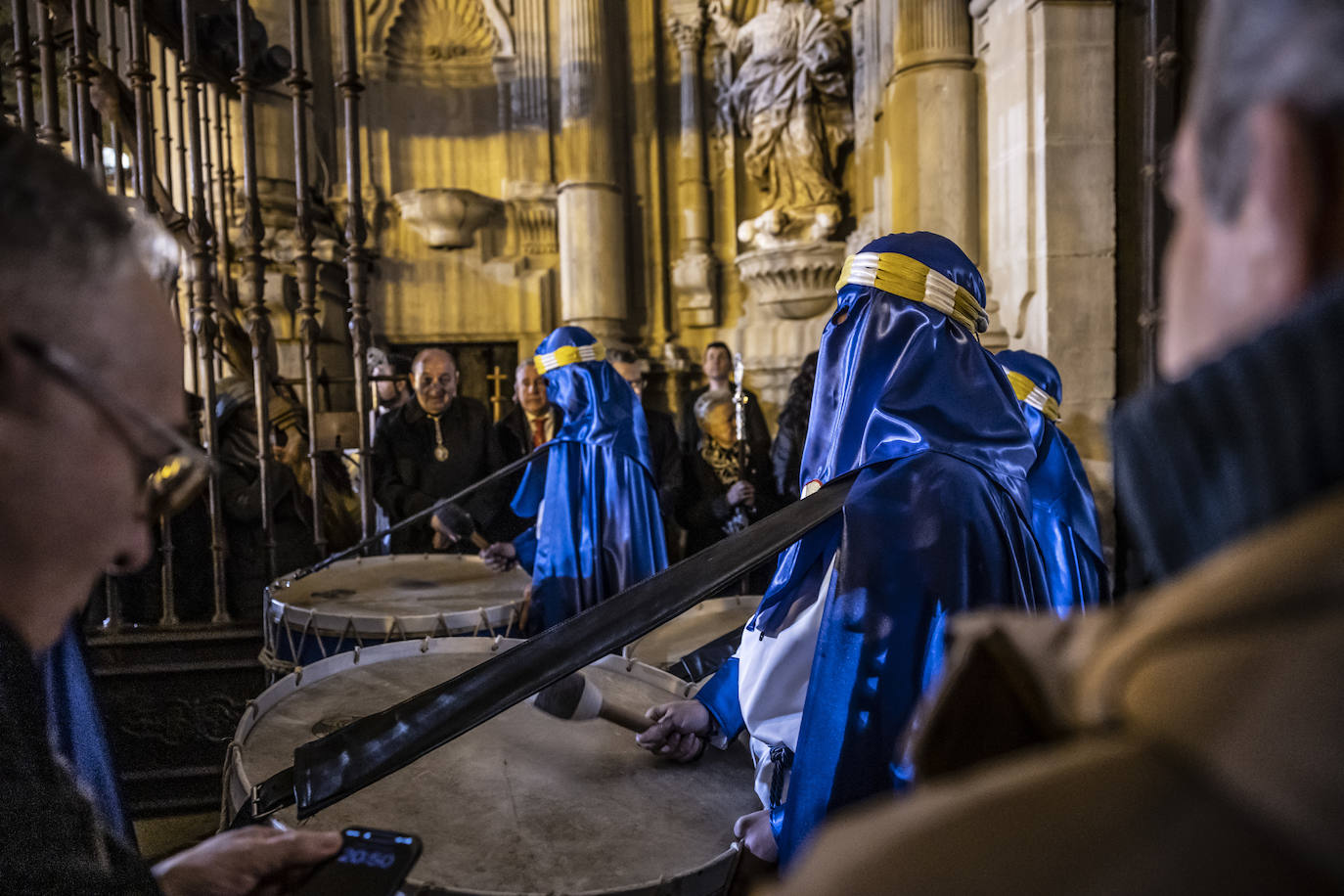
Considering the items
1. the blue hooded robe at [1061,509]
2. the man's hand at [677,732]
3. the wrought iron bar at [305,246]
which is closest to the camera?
the man's hand at [677,732]

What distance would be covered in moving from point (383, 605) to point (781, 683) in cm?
190

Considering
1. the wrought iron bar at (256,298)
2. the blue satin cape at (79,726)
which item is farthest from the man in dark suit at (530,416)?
the blue satin cape at (79,726)

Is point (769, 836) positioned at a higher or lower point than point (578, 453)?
lower

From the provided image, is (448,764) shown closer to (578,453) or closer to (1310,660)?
(1310,660)

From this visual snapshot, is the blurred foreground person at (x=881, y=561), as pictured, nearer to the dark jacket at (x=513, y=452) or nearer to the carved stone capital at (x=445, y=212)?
the dark jacket at (x=513, y=452)

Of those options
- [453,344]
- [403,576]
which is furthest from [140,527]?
[453,344]

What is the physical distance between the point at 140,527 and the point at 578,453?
335 centimetres

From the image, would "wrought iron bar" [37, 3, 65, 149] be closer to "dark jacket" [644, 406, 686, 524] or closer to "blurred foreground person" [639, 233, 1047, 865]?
"dark jacket" [644, 406, 686, 524]

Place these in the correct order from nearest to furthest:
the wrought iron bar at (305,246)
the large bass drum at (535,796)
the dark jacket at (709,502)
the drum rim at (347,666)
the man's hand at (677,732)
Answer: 1. the large bass drum at (535,796)
2. the drum rim at (347,666)
3. the man's hand at (677,732)
4. the wrought iron bar at (305,246)
5. the dark jacket at (709,502)

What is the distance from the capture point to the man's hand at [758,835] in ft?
5.13

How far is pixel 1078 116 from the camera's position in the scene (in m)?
4.06

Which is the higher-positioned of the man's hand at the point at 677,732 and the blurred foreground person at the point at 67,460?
the blurred foreground person at the point at 67,460

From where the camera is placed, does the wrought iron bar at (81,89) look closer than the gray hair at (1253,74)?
No

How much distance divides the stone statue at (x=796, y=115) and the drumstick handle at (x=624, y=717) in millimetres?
6521
